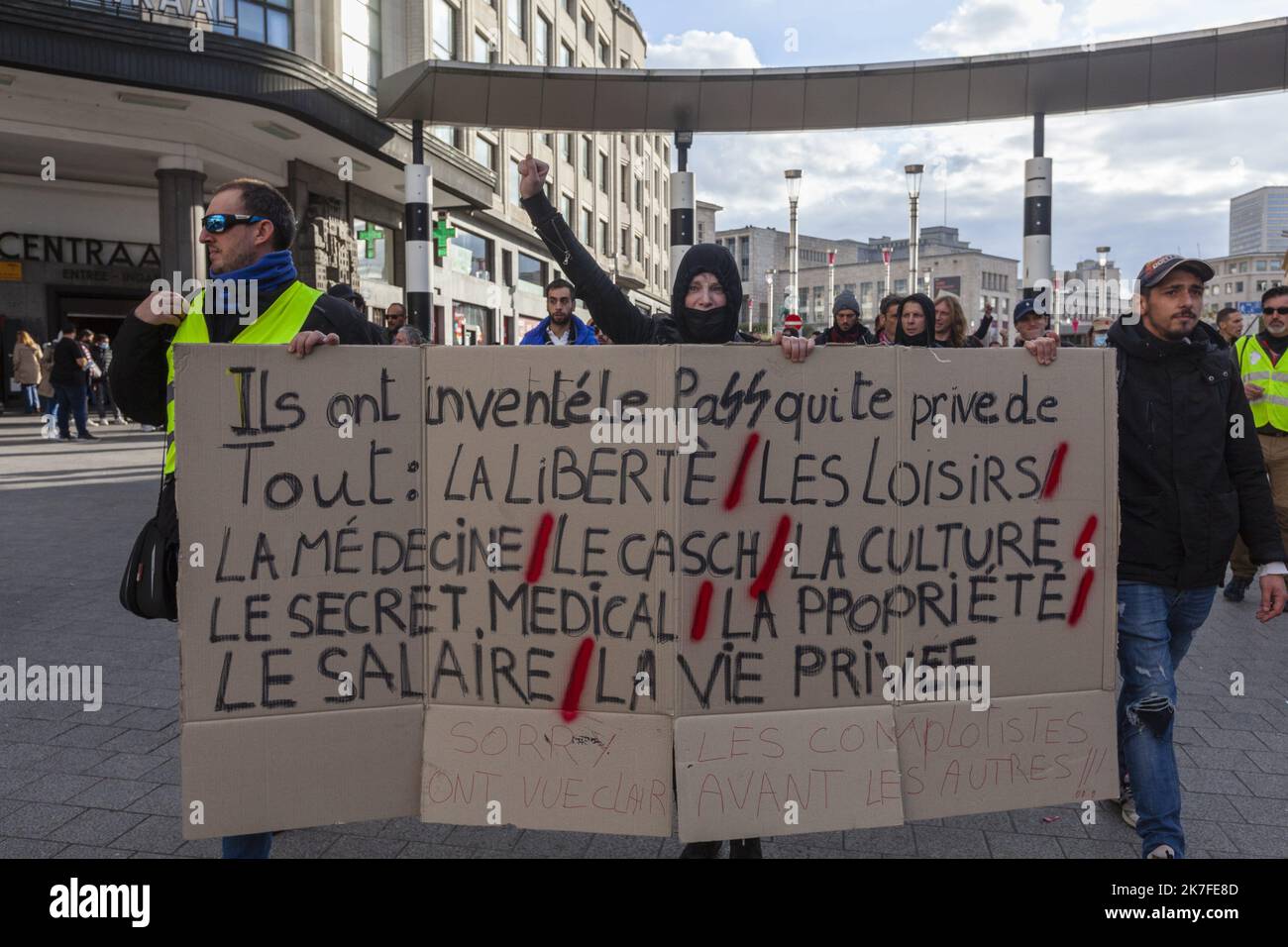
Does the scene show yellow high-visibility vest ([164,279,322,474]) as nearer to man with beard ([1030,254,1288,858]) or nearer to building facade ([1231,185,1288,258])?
man with beard ([1030,254,1288,858])

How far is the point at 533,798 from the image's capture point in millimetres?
2586

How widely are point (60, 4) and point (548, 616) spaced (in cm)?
1668

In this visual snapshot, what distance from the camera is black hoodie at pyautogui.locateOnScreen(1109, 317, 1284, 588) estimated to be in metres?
3.09

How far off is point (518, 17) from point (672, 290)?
34826 millimetres

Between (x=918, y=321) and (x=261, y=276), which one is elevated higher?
(x=918, y=321)

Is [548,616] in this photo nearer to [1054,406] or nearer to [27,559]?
[1054,406]

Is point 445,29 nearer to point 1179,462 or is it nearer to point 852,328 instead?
point 852,328

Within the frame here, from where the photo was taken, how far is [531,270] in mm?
38500

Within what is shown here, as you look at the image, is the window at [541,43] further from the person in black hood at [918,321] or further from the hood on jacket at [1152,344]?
the hood on jacket at [1152,344]

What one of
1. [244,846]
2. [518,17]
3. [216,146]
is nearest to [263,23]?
[216,146]

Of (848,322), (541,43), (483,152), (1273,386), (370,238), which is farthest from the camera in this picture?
(541,43)

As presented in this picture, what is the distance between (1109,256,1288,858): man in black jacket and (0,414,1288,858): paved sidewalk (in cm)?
39

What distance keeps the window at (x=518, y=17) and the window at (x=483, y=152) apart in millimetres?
4844

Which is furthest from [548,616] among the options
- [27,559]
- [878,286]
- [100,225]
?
[878,286]
